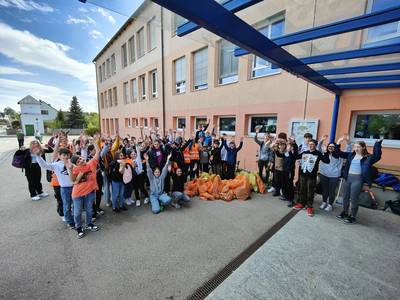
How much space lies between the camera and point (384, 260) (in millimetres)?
2861

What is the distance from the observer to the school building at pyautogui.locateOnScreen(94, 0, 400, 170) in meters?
2.92

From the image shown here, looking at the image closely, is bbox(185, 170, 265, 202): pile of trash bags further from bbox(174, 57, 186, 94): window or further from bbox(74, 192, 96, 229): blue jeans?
bbox(174, 57, 186, 94): window

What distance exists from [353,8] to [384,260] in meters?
3.75

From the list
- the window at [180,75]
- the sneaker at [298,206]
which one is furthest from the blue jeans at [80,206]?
the window at [180,75]

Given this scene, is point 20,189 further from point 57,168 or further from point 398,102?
point 398,102

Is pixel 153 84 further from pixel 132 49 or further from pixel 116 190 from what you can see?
pixel 116 190

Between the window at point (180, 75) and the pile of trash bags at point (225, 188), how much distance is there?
6.78 m

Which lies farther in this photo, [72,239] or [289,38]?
[72,239]

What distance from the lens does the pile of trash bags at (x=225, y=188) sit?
5250mm

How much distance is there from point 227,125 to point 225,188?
413cm

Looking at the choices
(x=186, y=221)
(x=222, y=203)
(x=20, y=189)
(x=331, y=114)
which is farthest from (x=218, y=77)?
(x=20, y=189)

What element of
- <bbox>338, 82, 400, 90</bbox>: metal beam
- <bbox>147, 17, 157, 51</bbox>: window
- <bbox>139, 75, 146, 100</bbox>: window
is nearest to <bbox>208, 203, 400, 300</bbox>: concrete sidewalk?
<bbox>338, 82, 400, 90</bbox>: metal beam

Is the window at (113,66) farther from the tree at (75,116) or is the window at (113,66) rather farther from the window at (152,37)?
the tree at (75,116)

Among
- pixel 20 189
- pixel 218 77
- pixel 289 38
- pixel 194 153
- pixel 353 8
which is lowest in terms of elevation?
pixel 20 189
